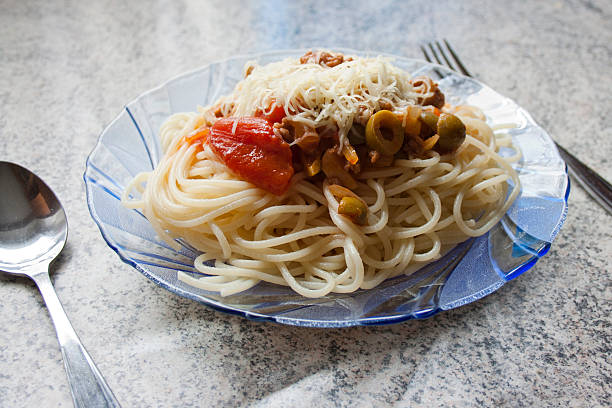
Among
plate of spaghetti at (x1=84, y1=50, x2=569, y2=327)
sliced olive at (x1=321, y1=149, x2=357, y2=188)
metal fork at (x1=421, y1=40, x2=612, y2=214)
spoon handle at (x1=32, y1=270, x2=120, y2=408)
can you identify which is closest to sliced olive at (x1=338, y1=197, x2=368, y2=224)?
plate of spaghetti at (x1=84, y1=50, x2=569, y2=327)

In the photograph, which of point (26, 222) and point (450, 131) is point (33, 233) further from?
point (450, 131)

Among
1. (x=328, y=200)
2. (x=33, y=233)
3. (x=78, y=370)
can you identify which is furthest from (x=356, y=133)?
(x=33, y=233)

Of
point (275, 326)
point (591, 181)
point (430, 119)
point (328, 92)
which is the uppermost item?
point (328, 92)

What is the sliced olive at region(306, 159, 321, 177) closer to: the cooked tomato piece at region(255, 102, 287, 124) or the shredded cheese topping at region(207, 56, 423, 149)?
the shredded cheese topping at region(207, 56, 423, 149)

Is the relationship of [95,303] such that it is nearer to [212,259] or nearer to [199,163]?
[212,259]

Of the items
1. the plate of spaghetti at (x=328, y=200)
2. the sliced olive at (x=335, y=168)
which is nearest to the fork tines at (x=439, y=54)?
the plate of spaghetti at (x=328, y=200)

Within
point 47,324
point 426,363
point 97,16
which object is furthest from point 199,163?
point 97,16

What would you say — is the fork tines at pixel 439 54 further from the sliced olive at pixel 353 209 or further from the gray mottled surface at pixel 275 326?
the sliced olive at pixel 353 209
